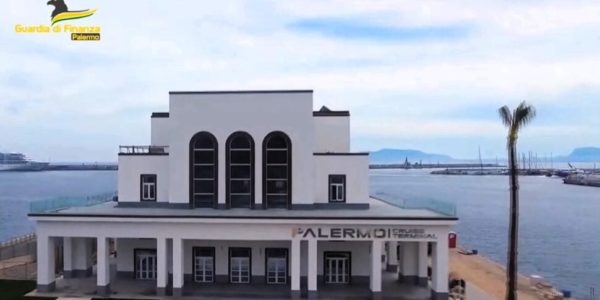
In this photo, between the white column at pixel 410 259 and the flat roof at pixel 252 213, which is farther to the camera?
the white column at pixel 410 259

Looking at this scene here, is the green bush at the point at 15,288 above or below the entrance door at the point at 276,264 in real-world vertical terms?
below

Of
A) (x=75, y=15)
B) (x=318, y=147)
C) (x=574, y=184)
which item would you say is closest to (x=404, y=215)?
(x=318, y=147)

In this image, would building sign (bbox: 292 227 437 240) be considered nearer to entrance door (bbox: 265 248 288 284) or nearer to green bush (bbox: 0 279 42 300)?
entrance door (bbox: 265 248 288 284)

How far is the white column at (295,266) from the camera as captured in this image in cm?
2395

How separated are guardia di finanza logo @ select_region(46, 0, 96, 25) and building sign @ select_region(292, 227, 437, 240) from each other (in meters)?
19.4

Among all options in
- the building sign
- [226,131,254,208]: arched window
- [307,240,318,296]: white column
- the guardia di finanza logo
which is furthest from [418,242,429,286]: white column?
the guardia di finanza logo

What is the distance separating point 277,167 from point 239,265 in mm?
5802

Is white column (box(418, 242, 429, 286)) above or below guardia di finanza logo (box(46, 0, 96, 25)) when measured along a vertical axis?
below

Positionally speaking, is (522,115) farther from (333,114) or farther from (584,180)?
(584,180)

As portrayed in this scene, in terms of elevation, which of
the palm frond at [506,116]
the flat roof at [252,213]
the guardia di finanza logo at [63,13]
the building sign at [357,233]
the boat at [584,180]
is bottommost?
the boat at [584,180]

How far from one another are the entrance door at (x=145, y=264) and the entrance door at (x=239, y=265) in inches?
181

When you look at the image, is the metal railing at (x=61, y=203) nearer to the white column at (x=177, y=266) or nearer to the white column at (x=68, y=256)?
the white column at (x=68, y=256)

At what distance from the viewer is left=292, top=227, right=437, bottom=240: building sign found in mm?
23906

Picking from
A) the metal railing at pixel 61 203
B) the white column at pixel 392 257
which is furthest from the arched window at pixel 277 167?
the metal railing at pixel 61 203
